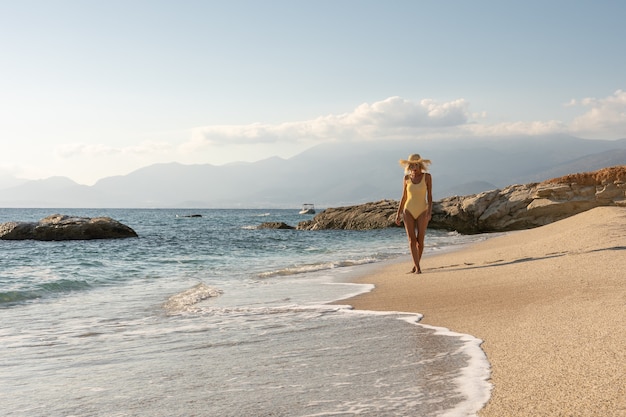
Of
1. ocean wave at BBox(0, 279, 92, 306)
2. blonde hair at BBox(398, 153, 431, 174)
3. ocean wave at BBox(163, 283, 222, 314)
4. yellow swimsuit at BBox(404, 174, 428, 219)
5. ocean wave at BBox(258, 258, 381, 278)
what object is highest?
blonde hair at BBox(398, 153, 431, 174)

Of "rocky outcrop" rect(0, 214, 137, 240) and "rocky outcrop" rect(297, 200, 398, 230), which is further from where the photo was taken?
"rocky outcrop" rect(297, 200, 398, 230)

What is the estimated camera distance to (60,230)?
99.8ft

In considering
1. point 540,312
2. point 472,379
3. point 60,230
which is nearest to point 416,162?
point 540,312

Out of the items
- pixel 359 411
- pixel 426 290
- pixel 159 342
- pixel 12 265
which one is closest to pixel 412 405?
pixel 359 411

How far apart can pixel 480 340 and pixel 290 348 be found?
5.73ft

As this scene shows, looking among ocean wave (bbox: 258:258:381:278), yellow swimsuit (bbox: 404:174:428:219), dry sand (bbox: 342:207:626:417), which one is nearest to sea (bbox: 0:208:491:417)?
dry sand (bbox: 342:207:626:417)

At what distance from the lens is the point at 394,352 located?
4852mm

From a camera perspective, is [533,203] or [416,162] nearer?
[416,162]

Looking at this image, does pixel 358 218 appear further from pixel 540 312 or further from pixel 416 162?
pixel 540 312

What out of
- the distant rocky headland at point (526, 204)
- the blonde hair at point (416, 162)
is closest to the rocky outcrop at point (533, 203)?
the distant rocky headland at point (526, 204)

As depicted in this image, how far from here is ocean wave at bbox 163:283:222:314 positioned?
345 inches

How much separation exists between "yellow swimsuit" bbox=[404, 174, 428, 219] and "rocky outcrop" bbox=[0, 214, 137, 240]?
23.6m

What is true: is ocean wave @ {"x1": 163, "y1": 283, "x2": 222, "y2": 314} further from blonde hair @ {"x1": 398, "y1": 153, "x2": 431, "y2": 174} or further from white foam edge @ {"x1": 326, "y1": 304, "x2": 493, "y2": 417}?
blonde hair @ {"x1": 398, "y1": 153, "x2": 431, "y2": 174}

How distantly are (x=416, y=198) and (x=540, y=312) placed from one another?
599 centimetres
